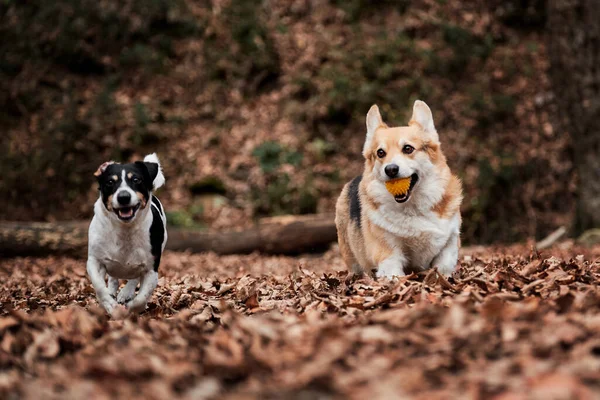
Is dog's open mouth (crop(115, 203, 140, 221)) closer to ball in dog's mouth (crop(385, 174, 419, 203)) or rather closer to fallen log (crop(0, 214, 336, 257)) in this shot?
ball in dog's mouth (crop(385, 174, 419, 203))

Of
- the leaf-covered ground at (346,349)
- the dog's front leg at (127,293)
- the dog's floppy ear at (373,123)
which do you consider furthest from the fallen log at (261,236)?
the leaf-covered ground at (346,349)

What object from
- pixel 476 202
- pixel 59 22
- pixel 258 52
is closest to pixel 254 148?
pixel 258 52

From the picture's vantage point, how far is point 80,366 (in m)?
2.55

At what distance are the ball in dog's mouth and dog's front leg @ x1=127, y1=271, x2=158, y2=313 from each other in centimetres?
208

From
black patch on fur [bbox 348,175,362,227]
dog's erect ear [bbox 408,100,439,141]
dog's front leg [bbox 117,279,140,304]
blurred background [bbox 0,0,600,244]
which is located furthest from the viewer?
blurred background [bbox 0,0,600,244]

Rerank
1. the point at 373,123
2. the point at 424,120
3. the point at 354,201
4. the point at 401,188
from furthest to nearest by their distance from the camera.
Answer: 1. the point at 354,201
2. the point at 373,123
3. the point at 424,120
4. the point at 401,188

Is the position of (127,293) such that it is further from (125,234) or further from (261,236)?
(261,236)

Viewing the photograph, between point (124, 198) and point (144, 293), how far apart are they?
2.51 feet

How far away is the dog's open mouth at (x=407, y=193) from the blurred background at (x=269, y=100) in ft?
21.7

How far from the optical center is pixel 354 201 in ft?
19.1

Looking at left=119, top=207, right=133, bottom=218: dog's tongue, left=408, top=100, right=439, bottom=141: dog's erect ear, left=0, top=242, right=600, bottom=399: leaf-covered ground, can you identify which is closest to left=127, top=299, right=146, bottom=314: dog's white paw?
left=0, top=242, right=600, bottom=399: leaf-covered ground

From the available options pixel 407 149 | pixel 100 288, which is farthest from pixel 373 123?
pixel 100 288

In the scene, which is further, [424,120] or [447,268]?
[424,120]

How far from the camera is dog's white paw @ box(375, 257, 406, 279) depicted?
509 cm
